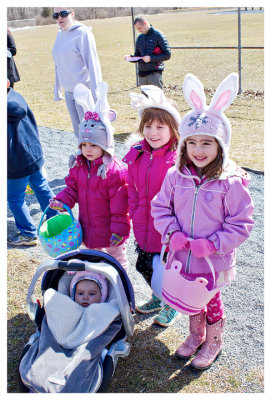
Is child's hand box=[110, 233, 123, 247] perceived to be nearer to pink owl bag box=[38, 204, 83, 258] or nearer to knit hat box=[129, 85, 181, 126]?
pink owl bag box=[38, 204, 83, 258]

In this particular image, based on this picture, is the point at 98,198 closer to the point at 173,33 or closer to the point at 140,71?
the point at 140,71

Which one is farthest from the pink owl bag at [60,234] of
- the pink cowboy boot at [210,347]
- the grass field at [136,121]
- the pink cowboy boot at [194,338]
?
the pink cowboy boot at [210,347]

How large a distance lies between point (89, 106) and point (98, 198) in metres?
0.71

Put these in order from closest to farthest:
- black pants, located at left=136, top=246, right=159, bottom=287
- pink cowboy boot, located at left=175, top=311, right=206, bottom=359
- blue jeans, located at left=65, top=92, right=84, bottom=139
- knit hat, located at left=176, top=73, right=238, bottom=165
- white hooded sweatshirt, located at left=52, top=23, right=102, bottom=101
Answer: knit hat, located at left=176, top=73, right=238, bottom=165
pink cowboy boot, located at left=175, top=311, right=206, bottom=359
black pants, located at left=136, top=246, right=159, bottom=287
white hooded sweatshirt, located at left=52, top=23, right=102, bottom=101
blue jeans, located at left=65, top=92, right=84, bottom=139

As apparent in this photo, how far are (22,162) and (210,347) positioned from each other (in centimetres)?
213

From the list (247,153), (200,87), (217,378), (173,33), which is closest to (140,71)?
(247,153)

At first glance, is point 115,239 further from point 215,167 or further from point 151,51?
point 151,51

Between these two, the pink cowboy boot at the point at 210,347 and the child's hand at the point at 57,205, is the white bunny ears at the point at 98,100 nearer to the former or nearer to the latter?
the child's hand at the point at 57,205

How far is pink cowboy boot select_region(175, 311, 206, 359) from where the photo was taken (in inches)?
102

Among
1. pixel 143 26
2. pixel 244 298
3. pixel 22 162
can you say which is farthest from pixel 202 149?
pixel 143 26

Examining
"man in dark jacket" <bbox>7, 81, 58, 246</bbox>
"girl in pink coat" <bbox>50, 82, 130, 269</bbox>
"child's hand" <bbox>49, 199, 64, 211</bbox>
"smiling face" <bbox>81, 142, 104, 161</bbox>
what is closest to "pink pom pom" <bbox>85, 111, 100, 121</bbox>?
"girl in pink coat" <bbox>50, 82, 130, 269</bbox>

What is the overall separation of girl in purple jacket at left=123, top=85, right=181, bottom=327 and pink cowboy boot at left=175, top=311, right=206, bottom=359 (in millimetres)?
489

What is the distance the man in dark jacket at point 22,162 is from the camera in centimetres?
343

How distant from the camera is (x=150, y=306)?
120 inches
